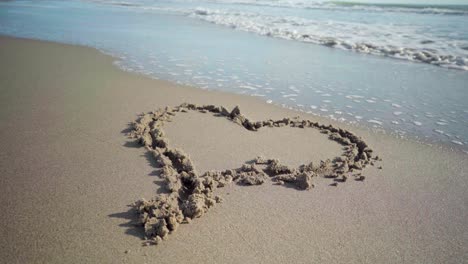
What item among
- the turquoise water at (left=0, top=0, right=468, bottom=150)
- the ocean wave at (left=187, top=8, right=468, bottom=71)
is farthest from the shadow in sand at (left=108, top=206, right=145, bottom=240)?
the ocean wave at (left=187, top=8, right=468, bottom=71)

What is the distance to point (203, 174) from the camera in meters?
2.66

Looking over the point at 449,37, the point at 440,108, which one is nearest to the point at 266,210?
the point at 440,108

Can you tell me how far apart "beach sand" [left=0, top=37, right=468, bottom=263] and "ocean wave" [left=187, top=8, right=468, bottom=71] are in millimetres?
4252

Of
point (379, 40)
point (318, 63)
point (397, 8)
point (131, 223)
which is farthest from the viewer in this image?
point (397, 8)

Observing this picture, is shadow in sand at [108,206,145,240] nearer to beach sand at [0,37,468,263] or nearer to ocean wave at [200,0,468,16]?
beach sand at [0,37,468,263]

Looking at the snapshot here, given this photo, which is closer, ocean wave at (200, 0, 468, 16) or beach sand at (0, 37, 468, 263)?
beach sand at (0, 37, 468, 263)

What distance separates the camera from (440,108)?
407 cm

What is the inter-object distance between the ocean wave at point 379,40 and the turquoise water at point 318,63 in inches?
0.8

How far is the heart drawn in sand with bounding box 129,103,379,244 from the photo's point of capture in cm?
209

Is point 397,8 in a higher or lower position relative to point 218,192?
higher

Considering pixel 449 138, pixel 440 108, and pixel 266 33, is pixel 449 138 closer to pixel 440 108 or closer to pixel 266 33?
pixel 440 108

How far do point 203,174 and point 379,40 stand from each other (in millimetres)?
7246

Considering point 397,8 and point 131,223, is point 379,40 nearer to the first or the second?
point 131,223

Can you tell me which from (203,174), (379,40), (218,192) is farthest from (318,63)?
(218,192)
